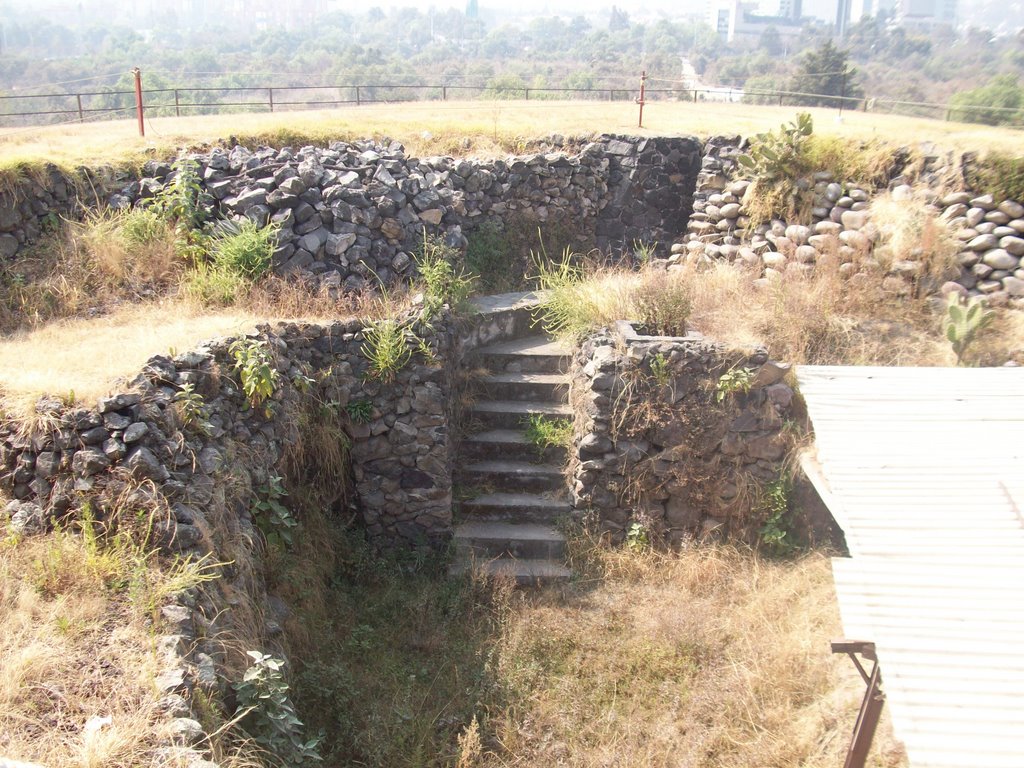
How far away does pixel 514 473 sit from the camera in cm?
810

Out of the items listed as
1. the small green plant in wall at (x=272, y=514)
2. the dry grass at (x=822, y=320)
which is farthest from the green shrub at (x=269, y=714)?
the dry grass at (x=822, y=320)

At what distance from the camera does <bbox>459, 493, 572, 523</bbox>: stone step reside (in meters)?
7.86

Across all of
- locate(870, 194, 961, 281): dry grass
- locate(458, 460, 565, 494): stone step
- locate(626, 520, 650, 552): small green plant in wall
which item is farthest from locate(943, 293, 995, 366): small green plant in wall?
locate(458, 460, 565, 494): stone step

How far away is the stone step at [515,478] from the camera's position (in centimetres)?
809

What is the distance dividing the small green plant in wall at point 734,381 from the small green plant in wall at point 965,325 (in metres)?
2.35

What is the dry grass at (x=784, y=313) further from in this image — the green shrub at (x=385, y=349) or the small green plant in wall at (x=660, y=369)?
the green shrub at (x=385, y=349)

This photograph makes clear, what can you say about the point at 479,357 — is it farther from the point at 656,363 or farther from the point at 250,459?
the point at 250,459

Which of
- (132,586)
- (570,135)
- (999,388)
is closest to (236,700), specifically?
(132,586)

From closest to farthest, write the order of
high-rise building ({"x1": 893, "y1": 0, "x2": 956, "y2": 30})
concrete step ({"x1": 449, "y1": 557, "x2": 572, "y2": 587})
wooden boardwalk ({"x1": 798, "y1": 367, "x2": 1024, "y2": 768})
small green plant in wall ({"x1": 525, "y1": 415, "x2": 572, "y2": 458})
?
wooden boardwalk ({"x1": 798, "y1": 367, "x2": 1024, "y2": 768}) < concrete step ({"x1": 449, "y1": 557, "x2": 572, "y2": 587}) < small green plant in wall ({"x1": 525, "y1": 415, "x2": 572, "y2": 458}) < high-rise building ({"x1": 893, "y1": 0, "x2": 956, "y2": 30})

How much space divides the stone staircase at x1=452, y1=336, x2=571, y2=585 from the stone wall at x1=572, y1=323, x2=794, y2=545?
1.53 ft

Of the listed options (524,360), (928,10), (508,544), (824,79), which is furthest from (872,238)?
(928,10)

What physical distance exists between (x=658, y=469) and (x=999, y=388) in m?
3.10

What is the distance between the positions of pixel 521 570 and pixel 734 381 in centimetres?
273

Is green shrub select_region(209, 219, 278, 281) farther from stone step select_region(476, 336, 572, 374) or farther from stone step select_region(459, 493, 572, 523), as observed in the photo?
stone step select_region(459, 493, 572, 523)
